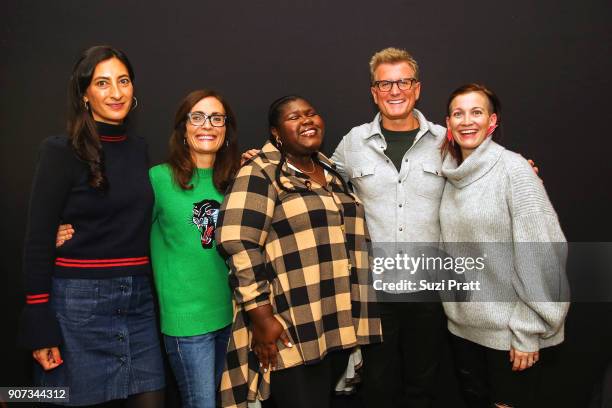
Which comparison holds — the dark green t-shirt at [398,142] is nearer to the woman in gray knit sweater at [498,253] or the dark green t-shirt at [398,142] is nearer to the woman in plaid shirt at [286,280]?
the woman in gray knit sweater at [498,253]

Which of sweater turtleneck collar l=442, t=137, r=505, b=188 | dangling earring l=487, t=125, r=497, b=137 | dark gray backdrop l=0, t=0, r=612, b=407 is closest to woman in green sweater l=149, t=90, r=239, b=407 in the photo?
dark gray backdrop l=0, t=0, r=612, b=407

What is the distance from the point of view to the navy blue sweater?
65.8 inches

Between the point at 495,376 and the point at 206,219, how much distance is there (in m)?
1.36

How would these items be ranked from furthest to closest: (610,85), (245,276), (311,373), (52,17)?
(610,85), (52,17), (311,373), (245,276)

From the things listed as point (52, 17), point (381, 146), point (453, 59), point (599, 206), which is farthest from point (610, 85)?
point (52, 17)

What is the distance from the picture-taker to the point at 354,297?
1958 millimetres

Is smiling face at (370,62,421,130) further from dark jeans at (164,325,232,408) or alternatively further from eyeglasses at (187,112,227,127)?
dark jeans at (164,325,232,408)

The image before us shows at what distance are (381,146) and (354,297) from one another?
2.36ft

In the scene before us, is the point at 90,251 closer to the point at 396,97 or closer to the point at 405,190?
the point at 405,190

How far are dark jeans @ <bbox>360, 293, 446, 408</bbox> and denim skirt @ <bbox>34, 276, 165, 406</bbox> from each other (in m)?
1.02

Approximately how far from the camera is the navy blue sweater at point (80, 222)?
167 cm

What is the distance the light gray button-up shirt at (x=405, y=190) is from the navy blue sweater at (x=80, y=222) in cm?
97

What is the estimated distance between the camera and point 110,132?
184cm

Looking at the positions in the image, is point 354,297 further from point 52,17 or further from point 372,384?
point 52,17
